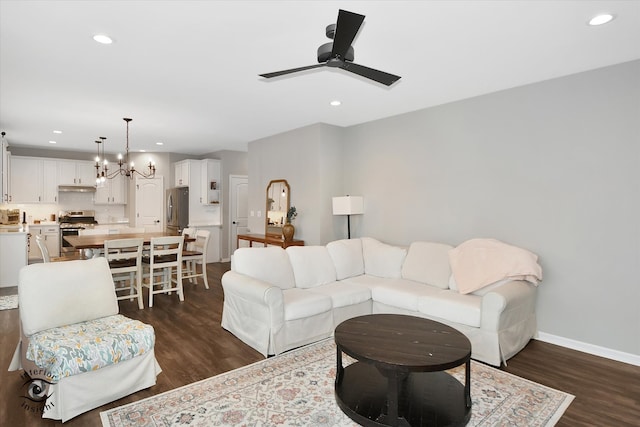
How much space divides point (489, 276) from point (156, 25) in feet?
12.2

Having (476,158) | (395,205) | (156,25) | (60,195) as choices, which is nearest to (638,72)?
(476,158)

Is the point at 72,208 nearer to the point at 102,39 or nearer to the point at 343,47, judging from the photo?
the point at 102,39

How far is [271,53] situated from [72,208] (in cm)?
800

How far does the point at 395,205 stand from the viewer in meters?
5.15

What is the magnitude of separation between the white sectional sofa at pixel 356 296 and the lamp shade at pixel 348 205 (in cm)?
67

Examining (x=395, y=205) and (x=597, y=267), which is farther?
(x=395, y=205)

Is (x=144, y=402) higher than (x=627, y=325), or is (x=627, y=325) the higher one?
(x=627, y=325)

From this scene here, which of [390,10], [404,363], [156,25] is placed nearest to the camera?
[404,363]

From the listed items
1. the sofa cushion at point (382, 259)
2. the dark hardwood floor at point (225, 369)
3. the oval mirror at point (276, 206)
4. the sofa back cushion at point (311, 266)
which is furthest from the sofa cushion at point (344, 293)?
the oval mirror at point (276, 206)

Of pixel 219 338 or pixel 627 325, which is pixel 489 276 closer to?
pixel 627 325

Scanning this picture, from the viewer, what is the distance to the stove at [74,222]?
7.97 m

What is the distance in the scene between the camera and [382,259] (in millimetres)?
4637

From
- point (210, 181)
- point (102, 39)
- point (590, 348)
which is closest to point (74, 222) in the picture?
point (210, 181)

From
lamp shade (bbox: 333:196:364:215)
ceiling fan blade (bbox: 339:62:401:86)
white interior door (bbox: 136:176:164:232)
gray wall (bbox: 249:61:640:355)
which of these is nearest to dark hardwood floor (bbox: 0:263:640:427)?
gray wall (bbox: 249:61:640:355)
